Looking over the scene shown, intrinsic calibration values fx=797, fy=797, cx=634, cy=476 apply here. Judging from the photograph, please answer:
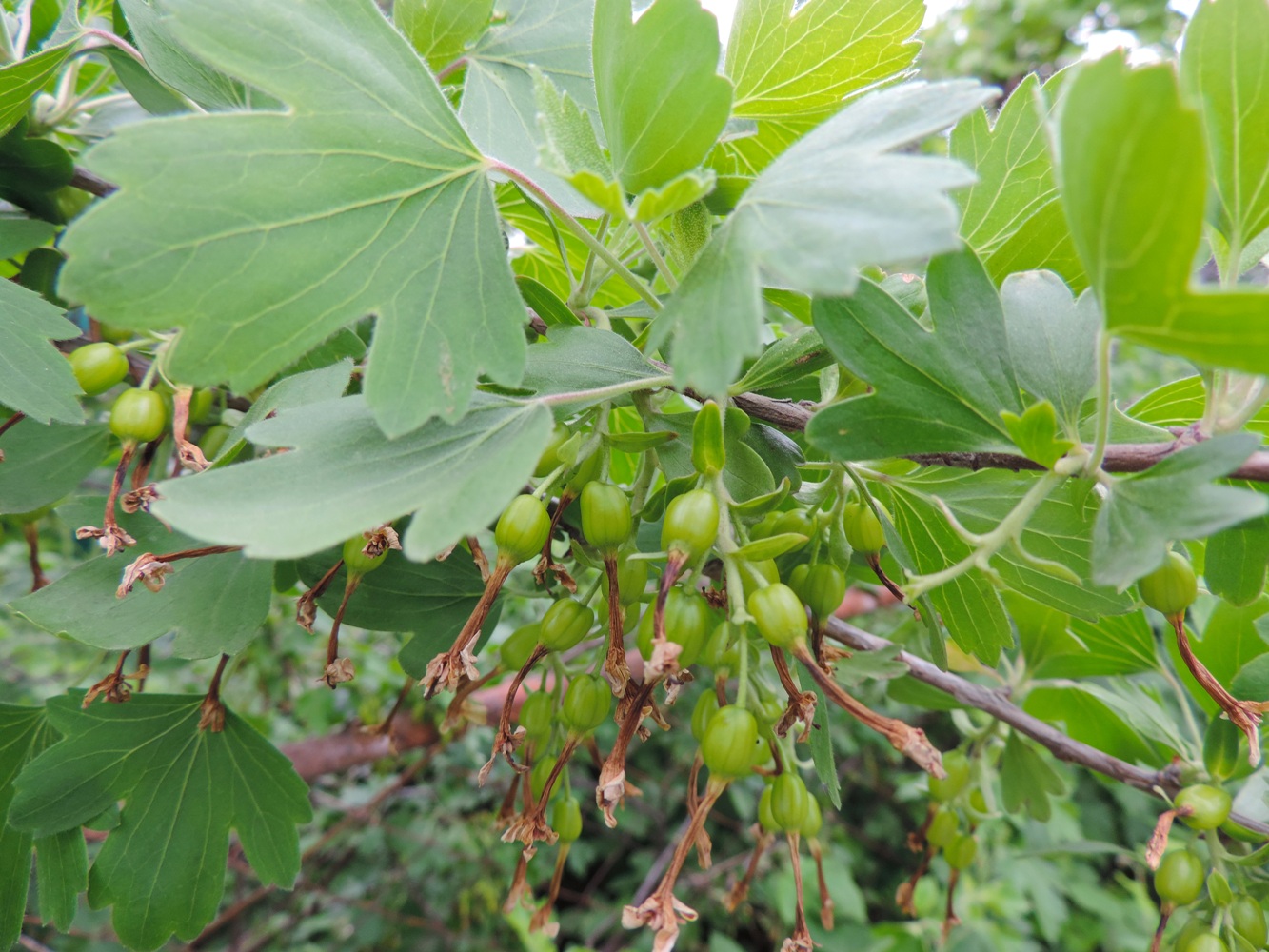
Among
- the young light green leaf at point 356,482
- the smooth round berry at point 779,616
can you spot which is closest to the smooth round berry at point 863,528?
the smooth round berry at point 779,616

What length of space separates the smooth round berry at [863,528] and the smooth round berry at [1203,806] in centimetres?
37

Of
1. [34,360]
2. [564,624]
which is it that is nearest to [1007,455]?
[564,624]

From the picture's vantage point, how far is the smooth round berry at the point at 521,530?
19.3 inches

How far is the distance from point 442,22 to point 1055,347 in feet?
1.97

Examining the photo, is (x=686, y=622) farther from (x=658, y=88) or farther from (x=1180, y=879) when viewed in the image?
(x=1180, y=879)

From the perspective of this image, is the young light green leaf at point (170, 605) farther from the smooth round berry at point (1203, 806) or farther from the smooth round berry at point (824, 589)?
the smooth round berry at point (1203, 806)

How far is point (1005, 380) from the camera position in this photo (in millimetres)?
500

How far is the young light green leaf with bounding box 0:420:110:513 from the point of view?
0.72 meters

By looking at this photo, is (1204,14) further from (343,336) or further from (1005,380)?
(343,336)

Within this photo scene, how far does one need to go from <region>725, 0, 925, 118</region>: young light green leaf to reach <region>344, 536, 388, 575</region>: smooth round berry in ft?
1.52

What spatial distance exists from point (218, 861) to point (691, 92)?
75 centimetres

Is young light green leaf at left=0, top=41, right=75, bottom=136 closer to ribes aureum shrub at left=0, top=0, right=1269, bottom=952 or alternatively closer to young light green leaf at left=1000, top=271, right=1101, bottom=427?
ribes aureum shrub at left=0, top=0, right=1269, bottom=952

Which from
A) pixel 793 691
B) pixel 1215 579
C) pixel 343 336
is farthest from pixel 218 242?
pixel 1215 579

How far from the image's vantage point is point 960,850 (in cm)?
93
